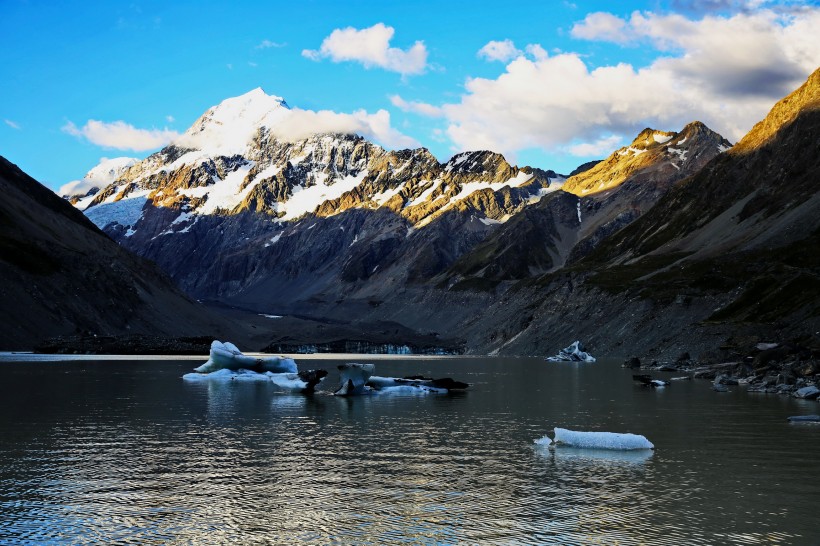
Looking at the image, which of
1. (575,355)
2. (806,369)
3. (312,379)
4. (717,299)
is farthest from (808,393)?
(575,355)

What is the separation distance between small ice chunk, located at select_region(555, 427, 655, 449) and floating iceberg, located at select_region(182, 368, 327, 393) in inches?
1535

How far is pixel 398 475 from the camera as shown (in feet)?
105

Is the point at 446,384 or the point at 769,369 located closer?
the point at 446,384

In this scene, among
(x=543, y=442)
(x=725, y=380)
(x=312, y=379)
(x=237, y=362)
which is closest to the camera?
(x=543, y=442)

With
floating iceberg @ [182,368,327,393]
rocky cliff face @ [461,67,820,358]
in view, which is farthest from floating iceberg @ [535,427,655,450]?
rocky cliff face @ [461,67,820,358]

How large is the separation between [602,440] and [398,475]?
12061mm

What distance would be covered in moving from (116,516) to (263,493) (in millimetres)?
5299

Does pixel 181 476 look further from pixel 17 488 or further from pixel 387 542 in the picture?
pixel 387 542

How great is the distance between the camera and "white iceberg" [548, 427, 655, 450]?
127 ft

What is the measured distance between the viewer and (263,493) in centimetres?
2866

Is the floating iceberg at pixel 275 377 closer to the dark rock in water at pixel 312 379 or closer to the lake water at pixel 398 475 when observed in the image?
the dark rock in water at pixel 312 379

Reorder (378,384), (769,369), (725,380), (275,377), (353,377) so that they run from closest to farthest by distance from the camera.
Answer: (353,377), (378,384), (725,380), (275,377), (769,369)

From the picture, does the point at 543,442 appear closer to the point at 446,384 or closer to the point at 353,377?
the point at 353,377

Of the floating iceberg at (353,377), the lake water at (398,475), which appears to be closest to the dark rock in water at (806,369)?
the lake water at (398,475)
